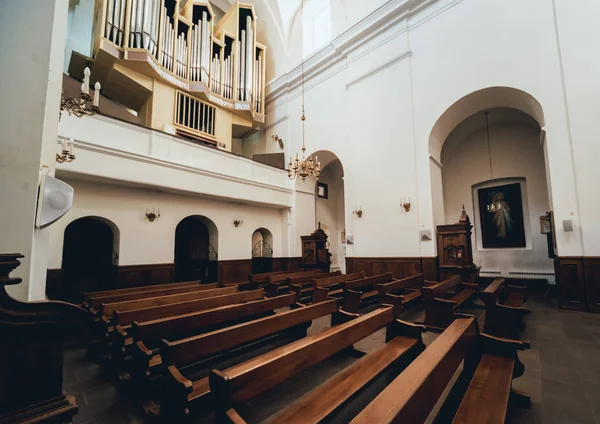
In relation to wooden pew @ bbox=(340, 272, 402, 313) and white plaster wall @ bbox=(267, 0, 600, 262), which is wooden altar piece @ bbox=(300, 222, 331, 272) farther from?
wooden pew @ bbox=(340, 272, 402, 313)

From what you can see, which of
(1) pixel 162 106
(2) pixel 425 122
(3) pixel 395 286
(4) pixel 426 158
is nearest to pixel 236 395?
(3) pixel 395 286

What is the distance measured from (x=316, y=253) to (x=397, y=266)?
9.20ft

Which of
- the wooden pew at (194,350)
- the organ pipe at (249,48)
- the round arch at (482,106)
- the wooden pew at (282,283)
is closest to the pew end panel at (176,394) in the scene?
the wooden pew at (194,350)

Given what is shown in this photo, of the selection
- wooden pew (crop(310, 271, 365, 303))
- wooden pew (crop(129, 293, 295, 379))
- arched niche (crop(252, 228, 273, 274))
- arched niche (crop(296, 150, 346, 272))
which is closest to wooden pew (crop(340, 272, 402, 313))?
wooden pew (crop(310, 271, 365, 303))

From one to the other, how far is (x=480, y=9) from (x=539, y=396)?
7.62 meters

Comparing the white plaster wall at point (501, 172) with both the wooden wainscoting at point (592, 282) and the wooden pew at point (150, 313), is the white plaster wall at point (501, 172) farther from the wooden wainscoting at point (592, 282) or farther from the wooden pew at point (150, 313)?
the wooden pew at point (150, 313)

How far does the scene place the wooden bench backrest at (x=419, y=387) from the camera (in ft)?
3.35

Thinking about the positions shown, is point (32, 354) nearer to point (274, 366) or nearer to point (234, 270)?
point (274, 366)

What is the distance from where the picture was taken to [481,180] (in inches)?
346

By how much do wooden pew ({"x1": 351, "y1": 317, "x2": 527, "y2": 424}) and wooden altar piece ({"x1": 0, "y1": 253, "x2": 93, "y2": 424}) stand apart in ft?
3.77

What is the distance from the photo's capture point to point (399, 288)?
14.8ft

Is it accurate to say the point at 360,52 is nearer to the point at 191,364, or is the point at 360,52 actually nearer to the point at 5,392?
the point at 191,364

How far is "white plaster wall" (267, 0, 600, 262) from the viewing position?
197 inches

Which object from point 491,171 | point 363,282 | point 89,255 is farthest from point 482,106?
point 89,255
